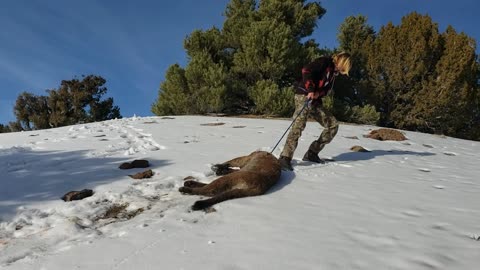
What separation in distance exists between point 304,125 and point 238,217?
2.78m

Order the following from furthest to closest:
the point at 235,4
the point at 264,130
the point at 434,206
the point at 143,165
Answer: the point at 235,4, the point at 264,130, the point at 143,165, the point at 434,206

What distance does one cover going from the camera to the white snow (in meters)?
2.88

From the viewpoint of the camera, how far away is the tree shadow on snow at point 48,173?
4.67m

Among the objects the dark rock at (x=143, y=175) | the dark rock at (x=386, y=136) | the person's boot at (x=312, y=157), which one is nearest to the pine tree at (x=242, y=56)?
the dark rock at (x=386, y=136)

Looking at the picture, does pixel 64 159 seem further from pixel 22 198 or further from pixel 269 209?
pixel 269 209

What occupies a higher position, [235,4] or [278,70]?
[235,4]

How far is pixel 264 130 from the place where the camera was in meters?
11.5

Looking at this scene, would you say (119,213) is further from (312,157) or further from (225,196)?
(312,157)

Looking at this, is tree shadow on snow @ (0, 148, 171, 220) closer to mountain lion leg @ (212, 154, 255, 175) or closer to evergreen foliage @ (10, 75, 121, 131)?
mountain lion leg @ (212, 154, 255, 175)

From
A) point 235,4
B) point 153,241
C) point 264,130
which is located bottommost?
A: point 153,241

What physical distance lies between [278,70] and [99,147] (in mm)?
11561

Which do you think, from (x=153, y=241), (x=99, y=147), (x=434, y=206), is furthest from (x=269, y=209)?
(x=99, y=147)

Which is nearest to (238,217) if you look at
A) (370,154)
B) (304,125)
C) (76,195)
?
(76,195)

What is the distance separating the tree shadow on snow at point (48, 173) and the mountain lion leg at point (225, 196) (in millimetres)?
1720
